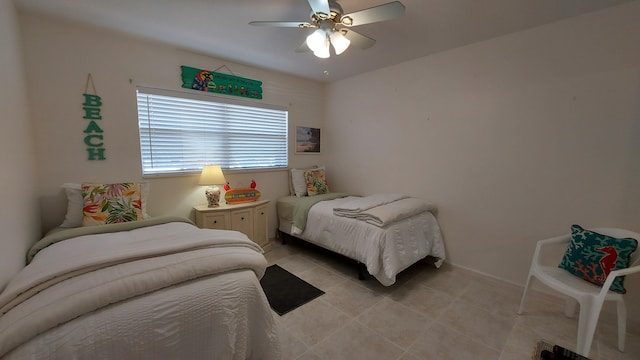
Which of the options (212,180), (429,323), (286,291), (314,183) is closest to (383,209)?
(429,323)

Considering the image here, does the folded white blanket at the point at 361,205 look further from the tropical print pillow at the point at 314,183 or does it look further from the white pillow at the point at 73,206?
the white pillow at the point at 73,206

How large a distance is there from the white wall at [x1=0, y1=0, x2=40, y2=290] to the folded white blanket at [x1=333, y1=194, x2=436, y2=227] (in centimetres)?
235

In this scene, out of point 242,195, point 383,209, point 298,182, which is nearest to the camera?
point 383,209

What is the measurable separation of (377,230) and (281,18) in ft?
6.71

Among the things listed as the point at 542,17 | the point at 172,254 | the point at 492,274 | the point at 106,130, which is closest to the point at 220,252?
the point at 172,254

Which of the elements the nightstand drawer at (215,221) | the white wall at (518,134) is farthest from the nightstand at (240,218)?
the white wall at (518,134)

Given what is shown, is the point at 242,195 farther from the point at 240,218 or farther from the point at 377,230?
the point at 377,230

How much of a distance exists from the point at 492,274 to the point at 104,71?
4350 millimetres

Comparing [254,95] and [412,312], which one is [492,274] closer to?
[412,312]

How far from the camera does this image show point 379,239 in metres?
2.31

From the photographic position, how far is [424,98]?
9.86ft

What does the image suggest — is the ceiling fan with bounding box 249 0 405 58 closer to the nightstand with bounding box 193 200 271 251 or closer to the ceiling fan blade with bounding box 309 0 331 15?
the ceiling fan blade with bounding box 309 0 331 15

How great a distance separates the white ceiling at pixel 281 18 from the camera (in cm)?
187

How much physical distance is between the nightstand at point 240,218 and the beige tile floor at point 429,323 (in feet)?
2.85
